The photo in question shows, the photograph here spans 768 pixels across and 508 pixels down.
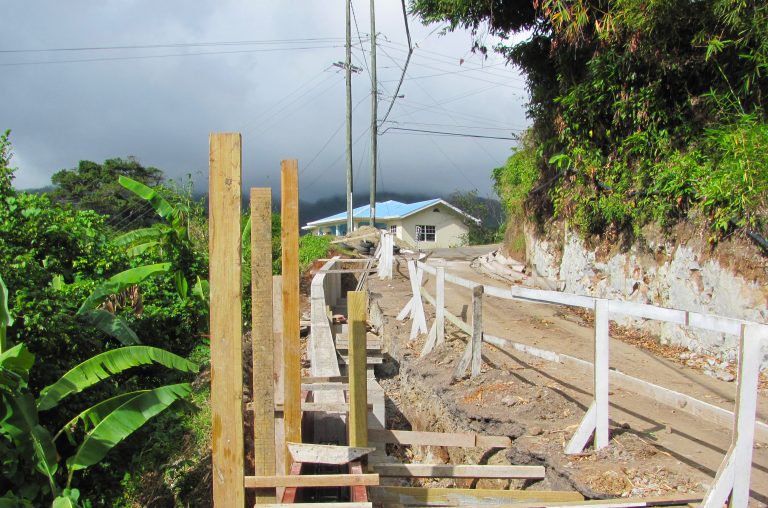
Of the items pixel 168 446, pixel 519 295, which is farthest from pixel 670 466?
pixel 168 446

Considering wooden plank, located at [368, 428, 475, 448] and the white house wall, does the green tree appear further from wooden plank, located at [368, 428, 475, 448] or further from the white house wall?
wooden plank, located at [368, 428, 475, 448]

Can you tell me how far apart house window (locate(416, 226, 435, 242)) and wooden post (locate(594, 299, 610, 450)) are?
147 ft

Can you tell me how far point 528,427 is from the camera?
4691mm

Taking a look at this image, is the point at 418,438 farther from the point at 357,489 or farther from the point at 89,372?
the point at 89,372

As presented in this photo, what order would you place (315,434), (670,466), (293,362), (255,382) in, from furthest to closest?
(315,434), (670,466), (293,362), (255,382)

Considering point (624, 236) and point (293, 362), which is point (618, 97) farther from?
point (293, 362)

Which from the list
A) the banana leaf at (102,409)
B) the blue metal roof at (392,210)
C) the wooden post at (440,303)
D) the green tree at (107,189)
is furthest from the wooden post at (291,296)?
the blue metal roof at (392,210)

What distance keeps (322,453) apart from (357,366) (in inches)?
20.1

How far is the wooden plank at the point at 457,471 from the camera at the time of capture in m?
3.76

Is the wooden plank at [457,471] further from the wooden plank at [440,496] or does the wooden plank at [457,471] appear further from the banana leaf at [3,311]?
the banana leaf at [3,311]

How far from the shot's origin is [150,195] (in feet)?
32.0

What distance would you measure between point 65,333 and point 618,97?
8.53 m

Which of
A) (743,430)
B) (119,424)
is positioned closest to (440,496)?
(743,430)

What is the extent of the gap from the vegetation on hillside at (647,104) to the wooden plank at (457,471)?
185 inches
